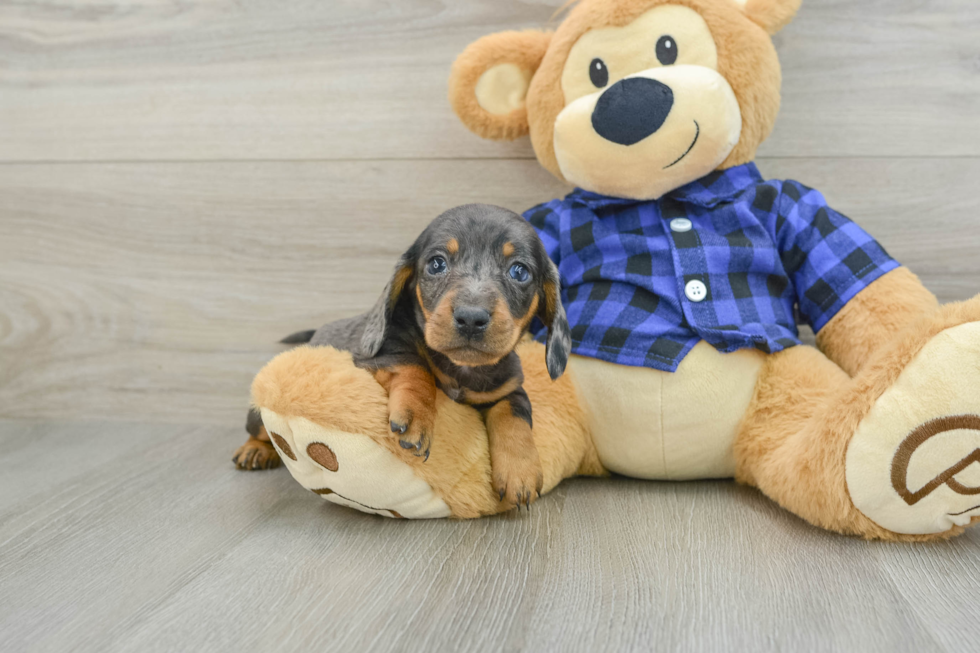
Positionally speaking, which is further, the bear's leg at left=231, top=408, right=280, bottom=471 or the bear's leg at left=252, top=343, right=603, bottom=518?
the bear's leg at left=231, top=408, right=280, bottom=471

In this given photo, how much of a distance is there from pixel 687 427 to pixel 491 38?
1063mm

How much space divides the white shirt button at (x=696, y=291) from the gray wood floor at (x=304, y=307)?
1.47 feet

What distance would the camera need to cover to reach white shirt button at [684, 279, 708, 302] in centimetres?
151

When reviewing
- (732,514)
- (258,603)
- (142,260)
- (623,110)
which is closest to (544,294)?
(623,110)

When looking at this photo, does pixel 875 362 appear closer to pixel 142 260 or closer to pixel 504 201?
pixel 504 201

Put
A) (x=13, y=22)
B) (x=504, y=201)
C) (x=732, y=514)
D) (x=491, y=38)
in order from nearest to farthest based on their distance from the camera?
(x=732, y=514) → (x=491, y=38) → (x=504, y=201) → (x=13, y=22)

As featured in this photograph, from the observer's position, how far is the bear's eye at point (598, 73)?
61.3 inches

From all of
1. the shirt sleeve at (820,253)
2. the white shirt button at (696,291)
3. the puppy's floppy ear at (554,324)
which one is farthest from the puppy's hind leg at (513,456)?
the shirt sleeve at (820,253)

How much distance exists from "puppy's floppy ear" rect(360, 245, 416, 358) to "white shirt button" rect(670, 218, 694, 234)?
2.00 ft

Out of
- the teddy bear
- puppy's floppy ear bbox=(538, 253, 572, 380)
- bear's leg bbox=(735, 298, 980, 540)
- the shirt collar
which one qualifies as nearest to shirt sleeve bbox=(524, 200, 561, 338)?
the teddy bear

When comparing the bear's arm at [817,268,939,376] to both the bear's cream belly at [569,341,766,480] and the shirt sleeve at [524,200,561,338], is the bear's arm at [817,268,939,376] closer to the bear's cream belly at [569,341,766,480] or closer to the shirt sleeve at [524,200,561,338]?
the bear's cream belly at [569,341,766,480]

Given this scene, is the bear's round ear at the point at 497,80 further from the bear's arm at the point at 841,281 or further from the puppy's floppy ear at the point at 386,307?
the bear's arm at the point at 841,281

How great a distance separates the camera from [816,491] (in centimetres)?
127

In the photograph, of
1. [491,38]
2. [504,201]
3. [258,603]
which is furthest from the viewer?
[504,201]
